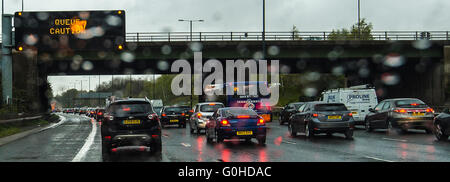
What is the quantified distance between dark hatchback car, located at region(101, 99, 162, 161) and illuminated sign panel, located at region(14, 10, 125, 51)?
A: 64.5 ft

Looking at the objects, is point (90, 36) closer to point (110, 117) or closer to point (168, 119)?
point (168, 119)

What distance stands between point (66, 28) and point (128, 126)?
21.1 metres

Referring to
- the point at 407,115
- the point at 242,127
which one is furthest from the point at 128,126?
the point at 407,115

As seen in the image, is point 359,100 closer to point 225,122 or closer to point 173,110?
point 173,110

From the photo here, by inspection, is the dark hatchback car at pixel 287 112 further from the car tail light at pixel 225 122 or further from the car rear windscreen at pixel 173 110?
the car tail light at pixel 225 122

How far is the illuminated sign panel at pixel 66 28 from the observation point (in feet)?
110

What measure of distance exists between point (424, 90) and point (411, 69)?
3458 millimetres

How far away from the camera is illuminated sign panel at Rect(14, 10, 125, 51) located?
33.5 metres

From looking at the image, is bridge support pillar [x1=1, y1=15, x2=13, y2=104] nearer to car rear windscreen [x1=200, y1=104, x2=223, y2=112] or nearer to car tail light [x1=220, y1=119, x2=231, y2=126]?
car rear windscreen [x1=200, y1=104, x2=223, y2=112]

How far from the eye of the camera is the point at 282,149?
51.2ft

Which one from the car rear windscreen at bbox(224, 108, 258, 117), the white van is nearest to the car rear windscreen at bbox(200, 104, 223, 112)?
the white van

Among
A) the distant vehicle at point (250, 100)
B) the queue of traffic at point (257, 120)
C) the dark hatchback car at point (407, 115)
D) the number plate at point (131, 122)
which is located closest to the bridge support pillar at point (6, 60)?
the queue of traffic at point (257, 120)
